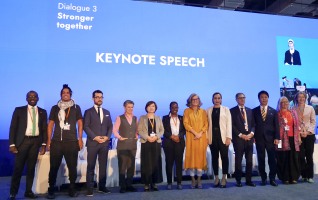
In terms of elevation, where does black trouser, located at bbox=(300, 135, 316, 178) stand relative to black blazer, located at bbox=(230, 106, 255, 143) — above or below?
below

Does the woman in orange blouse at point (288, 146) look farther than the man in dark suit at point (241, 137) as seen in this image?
Yes

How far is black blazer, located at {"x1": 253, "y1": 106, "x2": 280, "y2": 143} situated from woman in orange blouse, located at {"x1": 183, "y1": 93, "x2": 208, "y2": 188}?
0.76 m

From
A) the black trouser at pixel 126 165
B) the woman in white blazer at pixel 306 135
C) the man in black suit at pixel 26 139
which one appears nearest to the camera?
the man in black suit at pixel 26 139

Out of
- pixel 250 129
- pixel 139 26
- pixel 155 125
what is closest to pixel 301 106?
pixel 250 129

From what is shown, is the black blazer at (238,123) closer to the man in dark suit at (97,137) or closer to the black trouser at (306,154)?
the black trouser at (306,154)

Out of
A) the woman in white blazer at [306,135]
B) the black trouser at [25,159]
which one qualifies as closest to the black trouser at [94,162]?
the black trouser at [25,159]

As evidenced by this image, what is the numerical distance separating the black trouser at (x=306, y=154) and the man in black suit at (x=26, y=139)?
357cm

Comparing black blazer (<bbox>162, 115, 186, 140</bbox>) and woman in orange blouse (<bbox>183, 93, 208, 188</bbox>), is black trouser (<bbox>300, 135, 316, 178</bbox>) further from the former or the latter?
black blazer (<bbox>162, 115, 186, 140</bbox>)

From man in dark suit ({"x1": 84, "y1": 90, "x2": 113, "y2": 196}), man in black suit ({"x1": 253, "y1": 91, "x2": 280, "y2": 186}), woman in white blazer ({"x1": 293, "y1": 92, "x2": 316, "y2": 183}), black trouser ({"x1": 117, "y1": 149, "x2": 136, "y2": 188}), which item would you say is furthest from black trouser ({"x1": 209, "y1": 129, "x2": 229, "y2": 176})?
man in dark suit ({"x1": 84, "y1": 90, "x2": 113, "y2": 196})

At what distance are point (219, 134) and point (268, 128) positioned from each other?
725 mm

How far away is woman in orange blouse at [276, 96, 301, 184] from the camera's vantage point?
434 centimetres

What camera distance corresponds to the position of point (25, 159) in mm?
3635

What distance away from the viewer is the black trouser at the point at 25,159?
3.57 m

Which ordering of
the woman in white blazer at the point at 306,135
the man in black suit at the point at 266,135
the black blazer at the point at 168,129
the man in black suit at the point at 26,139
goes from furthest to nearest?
1. the woman in white blazer at the point at 306,135
2. the man in black suit at the point at 266,135
3. the black blazer at the point at 168,129
4. the man in black suit at the point at 26,139
